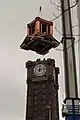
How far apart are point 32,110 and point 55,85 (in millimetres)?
8283

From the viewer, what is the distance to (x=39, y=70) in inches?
3100

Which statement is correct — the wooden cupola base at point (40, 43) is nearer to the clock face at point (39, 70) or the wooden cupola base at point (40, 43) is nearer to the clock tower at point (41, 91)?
the clock tower at point (41, 91)

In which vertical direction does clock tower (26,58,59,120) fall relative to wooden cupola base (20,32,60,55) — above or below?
above

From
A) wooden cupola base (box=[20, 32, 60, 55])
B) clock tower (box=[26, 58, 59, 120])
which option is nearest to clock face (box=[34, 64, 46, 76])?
clock tower (box=[26, 58, 59, 120])

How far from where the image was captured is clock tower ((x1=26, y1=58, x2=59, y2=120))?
75.1m

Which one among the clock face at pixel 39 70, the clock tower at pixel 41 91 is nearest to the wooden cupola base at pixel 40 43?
the clock tower at pixel 41 91

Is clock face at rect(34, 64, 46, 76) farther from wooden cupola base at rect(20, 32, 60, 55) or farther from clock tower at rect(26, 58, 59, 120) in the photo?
wooden cupola base at rect(20, 32, 60, 55)

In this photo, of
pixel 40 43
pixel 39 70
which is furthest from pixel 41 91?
pixel 40 43

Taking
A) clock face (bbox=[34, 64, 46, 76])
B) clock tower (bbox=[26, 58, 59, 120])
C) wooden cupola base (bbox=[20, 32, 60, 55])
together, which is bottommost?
wooden cupola base (bbox=[20, 32, 60, 55])

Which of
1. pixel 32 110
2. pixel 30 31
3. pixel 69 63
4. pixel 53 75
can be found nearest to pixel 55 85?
pixel 53 75

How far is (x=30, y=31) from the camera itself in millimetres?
9289

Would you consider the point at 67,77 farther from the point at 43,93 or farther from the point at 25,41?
the point at 43,93

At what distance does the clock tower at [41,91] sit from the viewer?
75062 millimetres

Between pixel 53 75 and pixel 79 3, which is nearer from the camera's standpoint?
pixel 79 3
